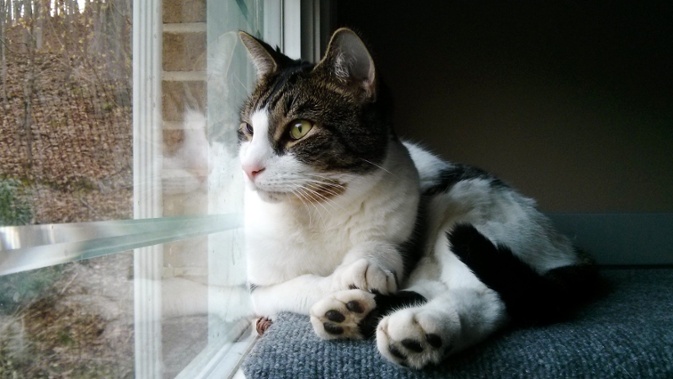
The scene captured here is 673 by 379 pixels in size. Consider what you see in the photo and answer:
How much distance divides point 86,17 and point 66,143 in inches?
6.4

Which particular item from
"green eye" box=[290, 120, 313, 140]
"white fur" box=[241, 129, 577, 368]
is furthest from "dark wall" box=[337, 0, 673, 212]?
"green eye" box=[290, 120, 313, 140]

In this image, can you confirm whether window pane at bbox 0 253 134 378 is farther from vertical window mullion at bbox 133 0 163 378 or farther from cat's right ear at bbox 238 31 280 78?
cat's right ear at bbox 238 31 280 78

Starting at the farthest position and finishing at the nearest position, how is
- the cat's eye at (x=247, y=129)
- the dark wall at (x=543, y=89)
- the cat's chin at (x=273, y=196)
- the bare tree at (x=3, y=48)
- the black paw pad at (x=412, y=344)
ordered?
the dark wall at (x=543, y=89)
the cat's eye at (x=247, y=129)
the cat's chin at (x=273, y=196)
the black paw pad at (x=412, y=344)
the bare tree at (x=3, y=48)

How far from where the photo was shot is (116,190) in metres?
0.70

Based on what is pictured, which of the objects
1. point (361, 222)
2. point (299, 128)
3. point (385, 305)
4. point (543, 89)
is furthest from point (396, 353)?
point (543, 89)

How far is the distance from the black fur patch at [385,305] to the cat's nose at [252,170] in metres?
0.32

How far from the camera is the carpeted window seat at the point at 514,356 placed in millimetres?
720

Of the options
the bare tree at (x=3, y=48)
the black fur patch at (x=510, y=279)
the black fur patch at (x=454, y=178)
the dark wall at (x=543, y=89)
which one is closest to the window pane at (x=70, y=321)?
the bare tree at (x=3, y=48)

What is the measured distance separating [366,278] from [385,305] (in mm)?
63

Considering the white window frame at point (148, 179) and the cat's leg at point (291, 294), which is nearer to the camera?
the white window frame at point (148, 179)

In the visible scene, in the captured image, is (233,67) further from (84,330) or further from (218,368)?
(84,330)

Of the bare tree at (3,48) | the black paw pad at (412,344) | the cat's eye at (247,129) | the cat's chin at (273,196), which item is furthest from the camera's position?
the cat's eye at (247,129)

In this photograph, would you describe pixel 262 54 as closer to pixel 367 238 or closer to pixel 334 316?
pixel 367 238

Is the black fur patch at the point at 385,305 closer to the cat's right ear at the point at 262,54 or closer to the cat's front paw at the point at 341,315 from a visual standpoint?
the cat's front paw at the point at 341,315
